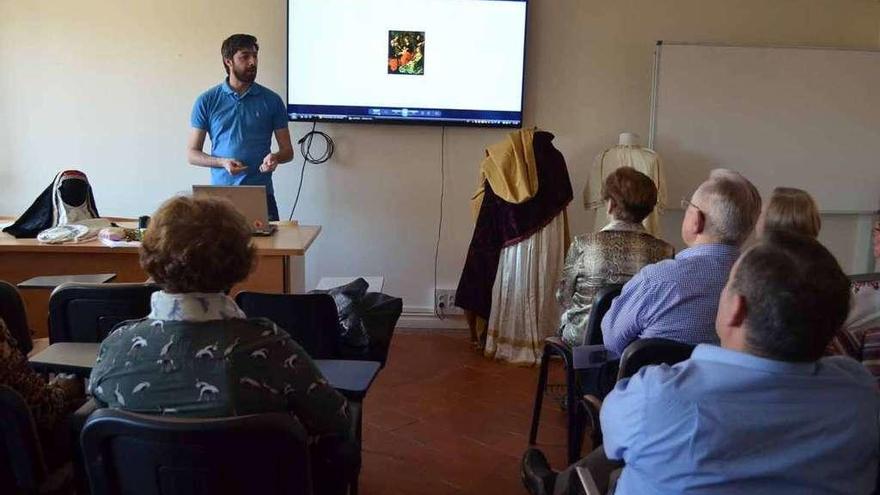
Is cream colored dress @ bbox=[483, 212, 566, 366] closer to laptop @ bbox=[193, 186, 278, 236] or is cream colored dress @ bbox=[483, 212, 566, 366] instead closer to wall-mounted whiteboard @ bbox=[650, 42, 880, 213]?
wall-mounted whiteboard @ bbox=[650, 42, 880, 213]

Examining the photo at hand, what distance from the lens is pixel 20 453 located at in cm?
135

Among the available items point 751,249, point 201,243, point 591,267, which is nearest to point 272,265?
point 591,267

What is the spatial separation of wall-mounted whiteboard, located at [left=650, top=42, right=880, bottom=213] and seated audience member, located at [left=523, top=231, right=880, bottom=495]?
3580mm

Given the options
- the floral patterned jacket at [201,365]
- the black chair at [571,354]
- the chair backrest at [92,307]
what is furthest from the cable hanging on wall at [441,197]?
the floral patterned jacket at [201,365]

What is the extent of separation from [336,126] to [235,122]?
753 millimetres

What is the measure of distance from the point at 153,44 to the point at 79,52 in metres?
0.45

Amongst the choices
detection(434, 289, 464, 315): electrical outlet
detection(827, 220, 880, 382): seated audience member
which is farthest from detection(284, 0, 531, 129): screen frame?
detection(827, 220, 880, 382): seated audience member

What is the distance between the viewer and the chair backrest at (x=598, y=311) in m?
2.27

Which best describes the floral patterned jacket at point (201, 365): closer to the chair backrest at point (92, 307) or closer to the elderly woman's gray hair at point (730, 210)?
the chair backrest at point (92, 307)

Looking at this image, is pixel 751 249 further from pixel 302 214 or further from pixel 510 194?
pixel 302 214

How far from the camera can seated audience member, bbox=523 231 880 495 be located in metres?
1.05

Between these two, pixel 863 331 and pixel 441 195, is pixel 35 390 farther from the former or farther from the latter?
pixel 441 195

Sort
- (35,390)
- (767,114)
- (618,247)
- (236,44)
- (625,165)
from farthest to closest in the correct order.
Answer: (767,114) → (625,165) → (236,44) → (618,247) → (35,390)

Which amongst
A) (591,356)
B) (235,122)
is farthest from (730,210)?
(235,122)
